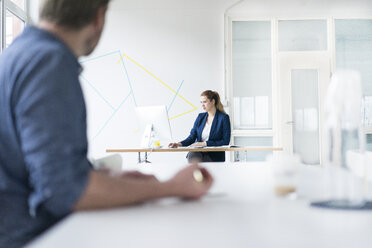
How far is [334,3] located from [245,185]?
602 centimetres

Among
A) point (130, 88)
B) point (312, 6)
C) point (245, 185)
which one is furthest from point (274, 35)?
point (245, 185)

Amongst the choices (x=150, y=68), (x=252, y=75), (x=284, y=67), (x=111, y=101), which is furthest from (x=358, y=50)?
(x=111, y=101)

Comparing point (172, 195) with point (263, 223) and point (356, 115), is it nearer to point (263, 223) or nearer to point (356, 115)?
point (263, 223)

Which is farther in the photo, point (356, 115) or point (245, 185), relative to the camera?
point (245, 185)

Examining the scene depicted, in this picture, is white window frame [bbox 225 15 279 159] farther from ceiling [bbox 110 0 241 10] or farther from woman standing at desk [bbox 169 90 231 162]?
woman standing at desk [bbox 169 90 231 162]

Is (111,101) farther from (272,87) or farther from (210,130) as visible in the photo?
(272,87)

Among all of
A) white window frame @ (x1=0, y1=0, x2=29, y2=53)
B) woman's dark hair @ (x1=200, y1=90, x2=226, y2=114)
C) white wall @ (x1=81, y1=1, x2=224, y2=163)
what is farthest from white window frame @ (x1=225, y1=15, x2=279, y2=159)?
white window frame @ (x1=0, y1=0, x2=29, y2=53)

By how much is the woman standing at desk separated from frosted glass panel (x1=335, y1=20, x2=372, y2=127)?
260 centimetres

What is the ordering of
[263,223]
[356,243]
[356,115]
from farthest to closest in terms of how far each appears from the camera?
[356,115] < [263,223] < [356,243]

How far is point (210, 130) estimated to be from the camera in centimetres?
479

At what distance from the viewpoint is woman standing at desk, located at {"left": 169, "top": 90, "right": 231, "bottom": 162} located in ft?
15.2

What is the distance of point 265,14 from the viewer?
254 inches

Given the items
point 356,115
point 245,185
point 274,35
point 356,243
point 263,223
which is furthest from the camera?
point 274,35

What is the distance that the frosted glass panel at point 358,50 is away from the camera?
20.8 ft
